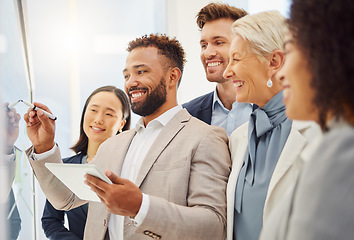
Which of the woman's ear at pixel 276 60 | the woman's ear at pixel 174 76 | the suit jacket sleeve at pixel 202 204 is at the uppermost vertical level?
the woman's ear at pixel 276 60

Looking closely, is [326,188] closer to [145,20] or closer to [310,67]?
[310,67]

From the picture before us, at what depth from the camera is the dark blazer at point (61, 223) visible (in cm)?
244

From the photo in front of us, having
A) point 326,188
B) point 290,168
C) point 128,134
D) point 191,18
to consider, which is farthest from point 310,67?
point 191,18

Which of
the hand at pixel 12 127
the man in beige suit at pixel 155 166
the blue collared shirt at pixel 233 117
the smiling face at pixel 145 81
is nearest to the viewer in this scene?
the man in beige suit at pixel 155 166

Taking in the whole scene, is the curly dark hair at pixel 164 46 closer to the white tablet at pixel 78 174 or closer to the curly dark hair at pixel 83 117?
the white tablet at pixel 78 174

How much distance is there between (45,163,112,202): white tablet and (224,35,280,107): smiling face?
69 cm

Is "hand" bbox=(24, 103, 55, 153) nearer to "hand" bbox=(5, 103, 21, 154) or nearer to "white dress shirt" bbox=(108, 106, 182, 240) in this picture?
"hand" bbox=(5, 103, 21, 154)

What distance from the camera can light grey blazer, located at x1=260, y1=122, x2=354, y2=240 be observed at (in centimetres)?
63

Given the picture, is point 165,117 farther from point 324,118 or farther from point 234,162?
point 324,118

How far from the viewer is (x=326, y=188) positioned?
646 mm

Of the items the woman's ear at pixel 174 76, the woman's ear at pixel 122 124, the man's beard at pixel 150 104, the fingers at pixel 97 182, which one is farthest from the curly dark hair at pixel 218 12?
the fingers at pixel 97 182

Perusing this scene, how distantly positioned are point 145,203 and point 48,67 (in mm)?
3181

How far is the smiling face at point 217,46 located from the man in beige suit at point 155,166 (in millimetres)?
396

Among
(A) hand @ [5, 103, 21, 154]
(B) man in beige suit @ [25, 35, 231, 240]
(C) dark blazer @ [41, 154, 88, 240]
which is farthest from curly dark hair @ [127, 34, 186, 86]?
(C) dark blazer @ [41, 154, 88, 240]
